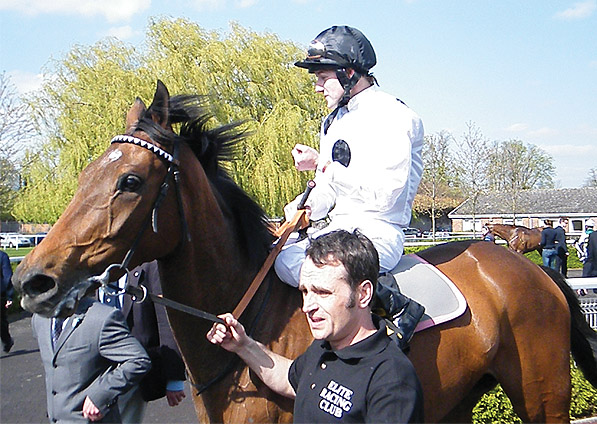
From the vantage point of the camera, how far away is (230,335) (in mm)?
2422

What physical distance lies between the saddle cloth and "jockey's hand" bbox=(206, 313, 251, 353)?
87 centimetres

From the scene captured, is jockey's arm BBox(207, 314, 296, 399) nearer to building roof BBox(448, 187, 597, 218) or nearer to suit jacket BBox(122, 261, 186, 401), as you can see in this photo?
suit jacket BBox(122, 261, 186, 401)

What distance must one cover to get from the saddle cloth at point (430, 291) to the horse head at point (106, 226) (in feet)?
3.82

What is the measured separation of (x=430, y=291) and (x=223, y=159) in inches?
48.4

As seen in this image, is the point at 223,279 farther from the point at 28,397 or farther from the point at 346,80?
the point at 28,397

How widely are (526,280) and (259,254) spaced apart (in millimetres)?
1581

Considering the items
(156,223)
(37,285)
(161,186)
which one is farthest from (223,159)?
(37,285)

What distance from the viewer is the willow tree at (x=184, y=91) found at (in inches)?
679

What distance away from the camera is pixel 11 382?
7.39 metres

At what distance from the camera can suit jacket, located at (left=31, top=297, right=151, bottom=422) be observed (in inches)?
121

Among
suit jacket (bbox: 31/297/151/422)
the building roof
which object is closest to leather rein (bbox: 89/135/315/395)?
suit jacket (bbox: 31/297/151/422)

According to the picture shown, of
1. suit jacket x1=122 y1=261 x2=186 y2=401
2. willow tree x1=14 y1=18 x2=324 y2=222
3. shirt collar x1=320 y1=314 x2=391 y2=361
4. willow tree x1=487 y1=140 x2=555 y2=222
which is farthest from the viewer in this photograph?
willow tree x1=487 y1=140 x2=555 y2=222

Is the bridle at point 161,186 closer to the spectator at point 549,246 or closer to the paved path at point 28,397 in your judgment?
the paved path at point 28,397

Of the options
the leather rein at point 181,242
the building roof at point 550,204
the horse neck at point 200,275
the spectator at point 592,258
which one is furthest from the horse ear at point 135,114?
the building roof at point 550,204
